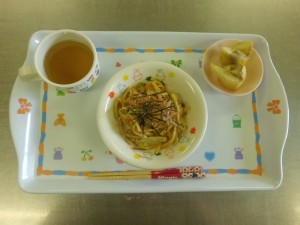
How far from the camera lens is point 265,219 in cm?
93

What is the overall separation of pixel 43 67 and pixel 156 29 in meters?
0.49

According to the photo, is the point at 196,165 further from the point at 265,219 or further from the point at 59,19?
the point at 59,19

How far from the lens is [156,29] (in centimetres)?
107

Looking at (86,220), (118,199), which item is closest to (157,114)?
(118,199)

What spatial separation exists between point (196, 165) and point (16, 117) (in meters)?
0.58

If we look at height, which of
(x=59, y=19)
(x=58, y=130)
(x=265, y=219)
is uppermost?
(x=59, y=19)

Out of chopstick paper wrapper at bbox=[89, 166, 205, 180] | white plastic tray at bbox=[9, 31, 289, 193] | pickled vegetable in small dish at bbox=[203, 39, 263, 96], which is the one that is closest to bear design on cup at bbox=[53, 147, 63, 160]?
white plastic tray at bbox=[9, 31, 289, 193]

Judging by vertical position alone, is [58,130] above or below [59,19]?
below

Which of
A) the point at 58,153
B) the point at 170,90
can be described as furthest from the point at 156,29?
the point at 58,153

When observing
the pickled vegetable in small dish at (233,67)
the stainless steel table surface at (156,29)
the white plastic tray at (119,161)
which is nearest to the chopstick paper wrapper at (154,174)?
the white plastic tray at (119,161)

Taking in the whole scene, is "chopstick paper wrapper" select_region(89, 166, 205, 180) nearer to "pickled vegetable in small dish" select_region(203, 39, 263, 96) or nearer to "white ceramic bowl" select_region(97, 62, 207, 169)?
"white ceramic bowl" select_region(97, 62, 207, 169)

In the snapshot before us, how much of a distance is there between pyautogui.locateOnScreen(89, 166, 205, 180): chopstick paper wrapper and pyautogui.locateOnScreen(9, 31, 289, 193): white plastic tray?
15 millimetres

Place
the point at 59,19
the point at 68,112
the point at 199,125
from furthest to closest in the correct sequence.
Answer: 1. the point at 59,19
2. the point at 68,112
3. the point at 199,125

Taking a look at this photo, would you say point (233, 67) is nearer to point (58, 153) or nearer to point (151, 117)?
point (151, 117)
